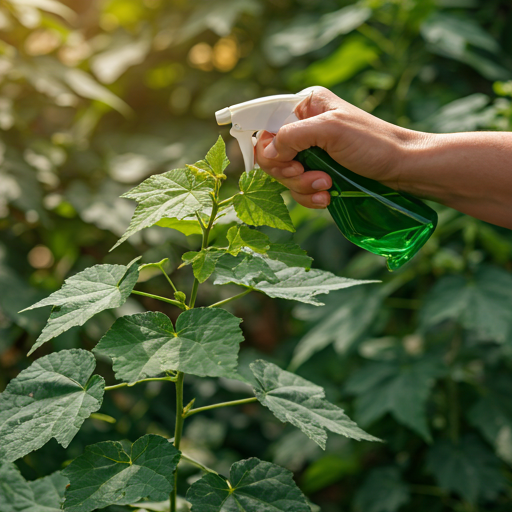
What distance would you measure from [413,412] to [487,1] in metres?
1.48

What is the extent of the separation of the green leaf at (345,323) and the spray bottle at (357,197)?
2.17 feet

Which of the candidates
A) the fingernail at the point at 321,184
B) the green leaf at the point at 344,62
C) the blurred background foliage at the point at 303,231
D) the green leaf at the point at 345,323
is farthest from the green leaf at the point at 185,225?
the green leaf at the point at 344,62

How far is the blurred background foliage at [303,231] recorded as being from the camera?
125 cm

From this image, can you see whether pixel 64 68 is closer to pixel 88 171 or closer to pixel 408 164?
pixel 88 171

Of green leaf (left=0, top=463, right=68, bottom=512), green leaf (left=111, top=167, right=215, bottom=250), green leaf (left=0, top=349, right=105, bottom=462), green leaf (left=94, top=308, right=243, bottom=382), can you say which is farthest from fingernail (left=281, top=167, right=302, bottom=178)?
green leaf (left=0, top=463, right=68, bottom=512)

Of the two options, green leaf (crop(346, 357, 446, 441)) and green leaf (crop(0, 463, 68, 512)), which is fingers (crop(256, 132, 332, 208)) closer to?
green leaf (crop(0, 463, 68, 512))

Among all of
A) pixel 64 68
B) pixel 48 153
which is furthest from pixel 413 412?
pixel 64 68

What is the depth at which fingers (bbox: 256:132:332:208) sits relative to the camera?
625mm

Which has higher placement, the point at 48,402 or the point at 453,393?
the point at 48,402

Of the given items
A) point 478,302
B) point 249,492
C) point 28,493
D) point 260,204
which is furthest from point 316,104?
point 478,302

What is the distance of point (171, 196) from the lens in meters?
0.55

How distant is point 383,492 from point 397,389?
12.3 inches

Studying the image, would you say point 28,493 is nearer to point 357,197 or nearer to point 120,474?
point 120,474

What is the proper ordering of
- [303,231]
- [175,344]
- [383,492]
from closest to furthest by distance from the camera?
[175,344] < [383,492] < [303,231]
